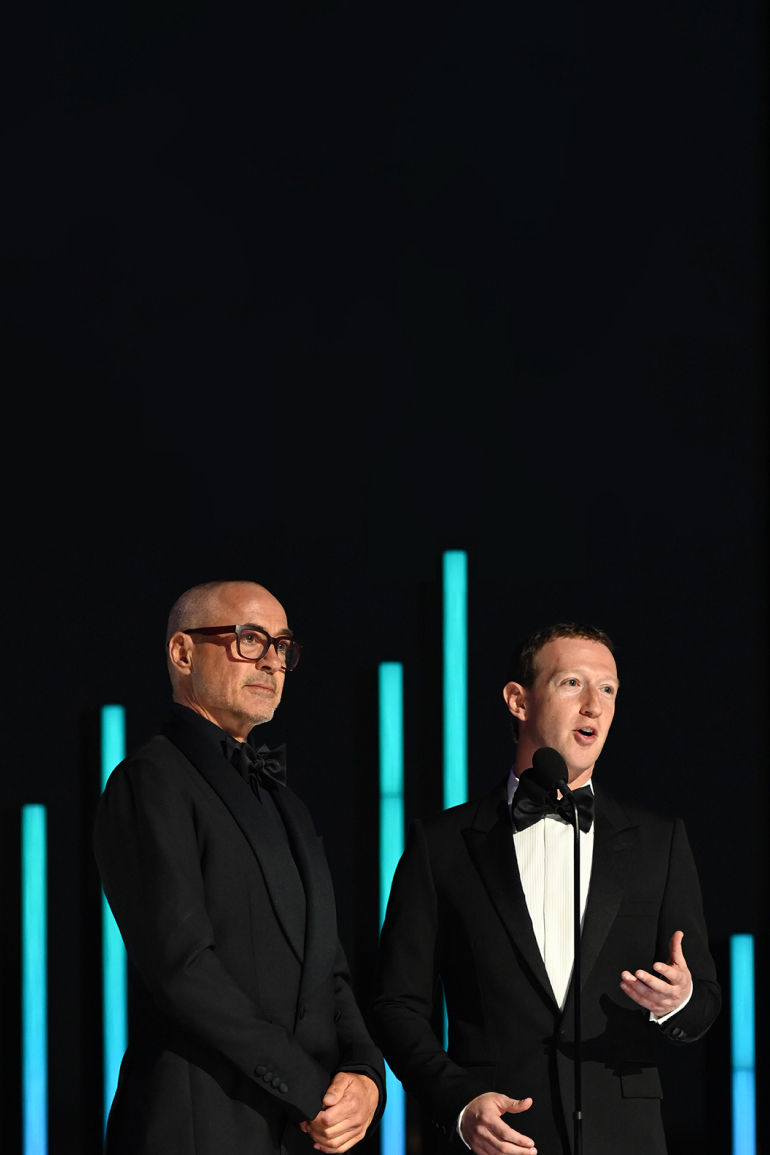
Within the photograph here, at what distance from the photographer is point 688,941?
3.09 metres

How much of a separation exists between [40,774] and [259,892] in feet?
4.47

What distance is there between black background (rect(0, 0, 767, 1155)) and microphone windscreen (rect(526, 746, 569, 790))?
130 centimetres

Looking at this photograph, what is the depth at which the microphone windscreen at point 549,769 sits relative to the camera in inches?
108

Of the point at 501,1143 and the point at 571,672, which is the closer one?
the point at 501,1143

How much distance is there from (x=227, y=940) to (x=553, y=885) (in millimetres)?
722

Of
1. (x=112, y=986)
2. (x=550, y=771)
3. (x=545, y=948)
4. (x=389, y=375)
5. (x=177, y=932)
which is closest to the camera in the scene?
(x=177, y=932)

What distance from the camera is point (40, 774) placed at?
3996mm

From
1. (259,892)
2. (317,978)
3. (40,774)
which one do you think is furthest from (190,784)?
(40,774)

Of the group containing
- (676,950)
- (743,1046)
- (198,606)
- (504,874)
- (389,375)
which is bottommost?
(743,1046)

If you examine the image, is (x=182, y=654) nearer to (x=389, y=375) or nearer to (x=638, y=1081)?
(x=638, y=1081)

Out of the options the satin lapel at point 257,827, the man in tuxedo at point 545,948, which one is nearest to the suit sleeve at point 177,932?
the satin lapel at point 257,827

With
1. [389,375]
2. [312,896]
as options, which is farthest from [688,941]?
[389,375]

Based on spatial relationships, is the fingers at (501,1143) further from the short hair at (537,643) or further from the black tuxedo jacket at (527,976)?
the short hair at (537,643)

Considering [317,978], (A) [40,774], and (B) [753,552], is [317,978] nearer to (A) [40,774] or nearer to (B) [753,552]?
(A) [40,774]
